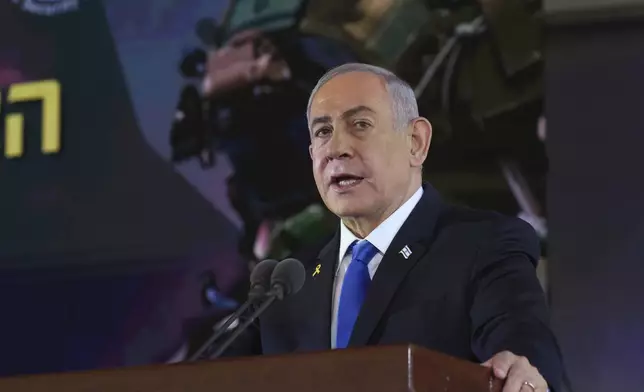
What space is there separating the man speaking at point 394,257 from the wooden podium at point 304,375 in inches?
15.9

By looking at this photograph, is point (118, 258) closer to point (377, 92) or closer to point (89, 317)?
point (89, 317)

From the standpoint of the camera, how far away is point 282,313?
221cm

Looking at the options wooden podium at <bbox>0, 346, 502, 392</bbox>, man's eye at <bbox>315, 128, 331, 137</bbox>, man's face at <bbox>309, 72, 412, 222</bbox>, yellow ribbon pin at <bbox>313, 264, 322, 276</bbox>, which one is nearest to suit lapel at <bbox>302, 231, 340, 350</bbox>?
yellow ribbon pin at <bbox>313, 264, 322, 276</bbox>

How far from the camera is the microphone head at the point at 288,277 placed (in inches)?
73.0

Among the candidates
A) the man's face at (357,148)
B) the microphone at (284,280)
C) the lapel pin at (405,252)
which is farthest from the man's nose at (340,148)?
the microphone at (284,280)

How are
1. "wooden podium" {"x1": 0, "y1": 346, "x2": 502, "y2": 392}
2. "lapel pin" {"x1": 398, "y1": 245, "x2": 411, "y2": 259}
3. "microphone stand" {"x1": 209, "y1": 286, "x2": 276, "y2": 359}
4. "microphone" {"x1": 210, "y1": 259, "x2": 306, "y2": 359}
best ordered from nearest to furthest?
"wooden podium" {"x1": 0, "y1": 346, "x2": 502, "y2": 392}, "microphone stand" {"x1": 209, "y1": 286, "x2": 276, "y2": 359}, "microphone" {"x1": 210, "y1": 259, "x2": 306, "y2": 359}, "lapel pin" {"x1": 398, "y1": 245, "x2": 411, "y2": 259}

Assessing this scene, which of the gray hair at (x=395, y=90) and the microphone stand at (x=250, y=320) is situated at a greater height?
the gray hair at (x=395, y=90)

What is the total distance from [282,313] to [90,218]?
2.11 metres

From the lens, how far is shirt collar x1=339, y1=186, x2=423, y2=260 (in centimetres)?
217

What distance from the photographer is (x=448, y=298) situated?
198 centimetres

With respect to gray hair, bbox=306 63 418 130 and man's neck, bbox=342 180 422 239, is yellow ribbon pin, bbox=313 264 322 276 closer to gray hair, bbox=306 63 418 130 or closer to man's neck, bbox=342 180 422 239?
man's neck, bbox=342 180 422 239

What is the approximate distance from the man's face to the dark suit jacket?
9 cm

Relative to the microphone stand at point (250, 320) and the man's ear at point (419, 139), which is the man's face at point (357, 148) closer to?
the man's ear at point (419, 139)

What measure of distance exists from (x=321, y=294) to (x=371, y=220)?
0.59 ft
